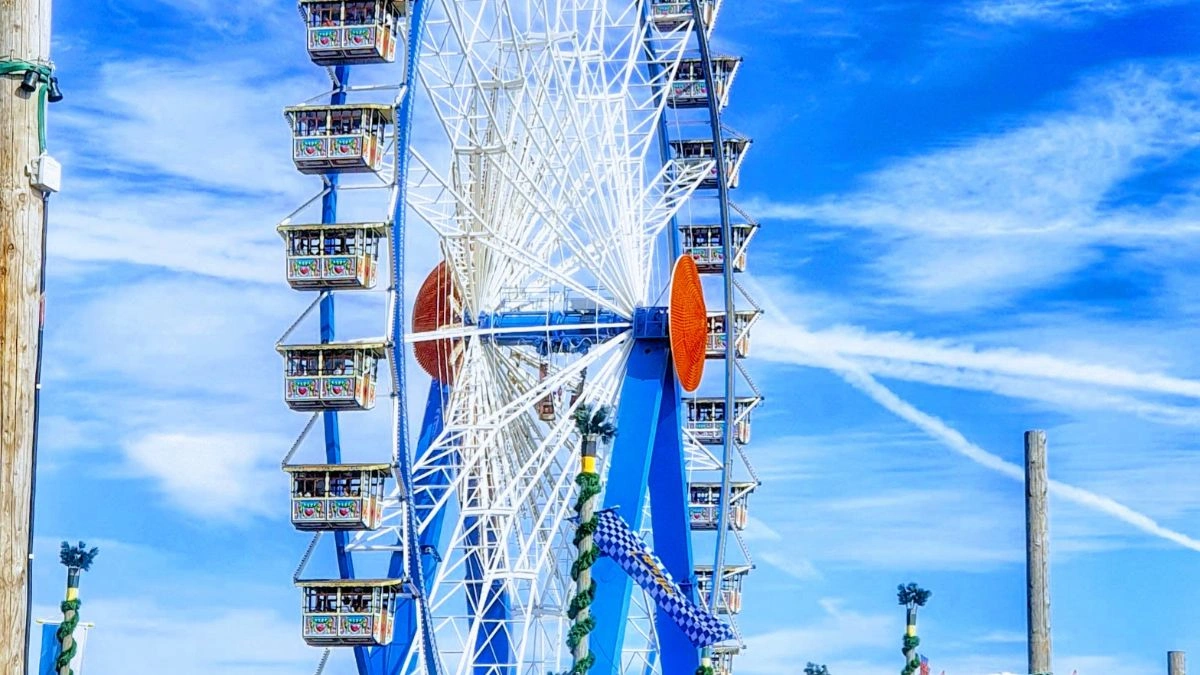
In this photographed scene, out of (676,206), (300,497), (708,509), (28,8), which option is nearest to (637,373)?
(676,206)

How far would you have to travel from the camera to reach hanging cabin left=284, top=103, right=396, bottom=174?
3042 centimetres

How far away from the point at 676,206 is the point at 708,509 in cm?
942

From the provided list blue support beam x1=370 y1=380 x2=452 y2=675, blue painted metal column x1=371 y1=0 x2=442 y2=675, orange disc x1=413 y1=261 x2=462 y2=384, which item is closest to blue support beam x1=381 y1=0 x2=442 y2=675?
blue painted metal column x1=371 y1=0 x2=442 y2=675

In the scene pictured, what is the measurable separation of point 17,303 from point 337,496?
2161 centimetres

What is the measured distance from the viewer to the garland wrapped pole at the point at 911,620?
3073 centimetres

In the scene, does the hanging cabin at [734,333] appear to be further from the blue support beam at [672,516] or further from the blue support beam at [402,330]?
the blue support beam at [402,330]

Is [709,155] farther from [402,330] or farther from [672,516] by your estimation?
[402,330]

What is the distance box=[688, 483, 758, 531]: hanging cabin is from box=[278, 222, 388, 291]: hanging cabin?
16304 mm

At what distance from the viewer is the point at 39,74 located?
29.7ft

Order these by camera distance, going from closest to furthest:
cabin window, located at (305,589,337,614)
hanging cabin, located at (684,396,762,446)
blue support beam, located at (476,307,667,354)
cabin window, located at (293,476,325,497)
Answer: cabin window, located at (293,476,325,497), cabin window, located at (305,589,337,614), blue support beam, located at (476,307,667,354), hanging cabin, located at (684,396,762,446)

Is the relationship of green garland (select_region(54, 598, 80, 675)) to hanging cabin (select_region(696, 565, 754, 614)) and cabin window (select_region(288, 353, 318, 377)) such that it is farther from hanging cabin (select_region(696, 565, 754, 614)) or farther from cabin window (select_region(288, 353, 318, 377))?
hanging cabin (select_region(696, 565, 754, 614))

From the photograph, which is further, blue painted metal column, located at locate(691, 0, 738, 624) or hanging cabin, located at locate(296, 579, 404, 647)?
blue painted metal column, located at locate(691, 0, 738, 624)

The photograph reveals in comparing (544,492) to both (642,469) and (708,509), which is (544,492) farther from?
(708,509)

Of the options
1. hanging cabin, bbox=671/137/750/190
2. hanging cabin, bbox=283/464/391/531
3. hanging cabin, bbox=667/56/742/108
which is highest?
hanging cabin, bbox=667/56/742/108
